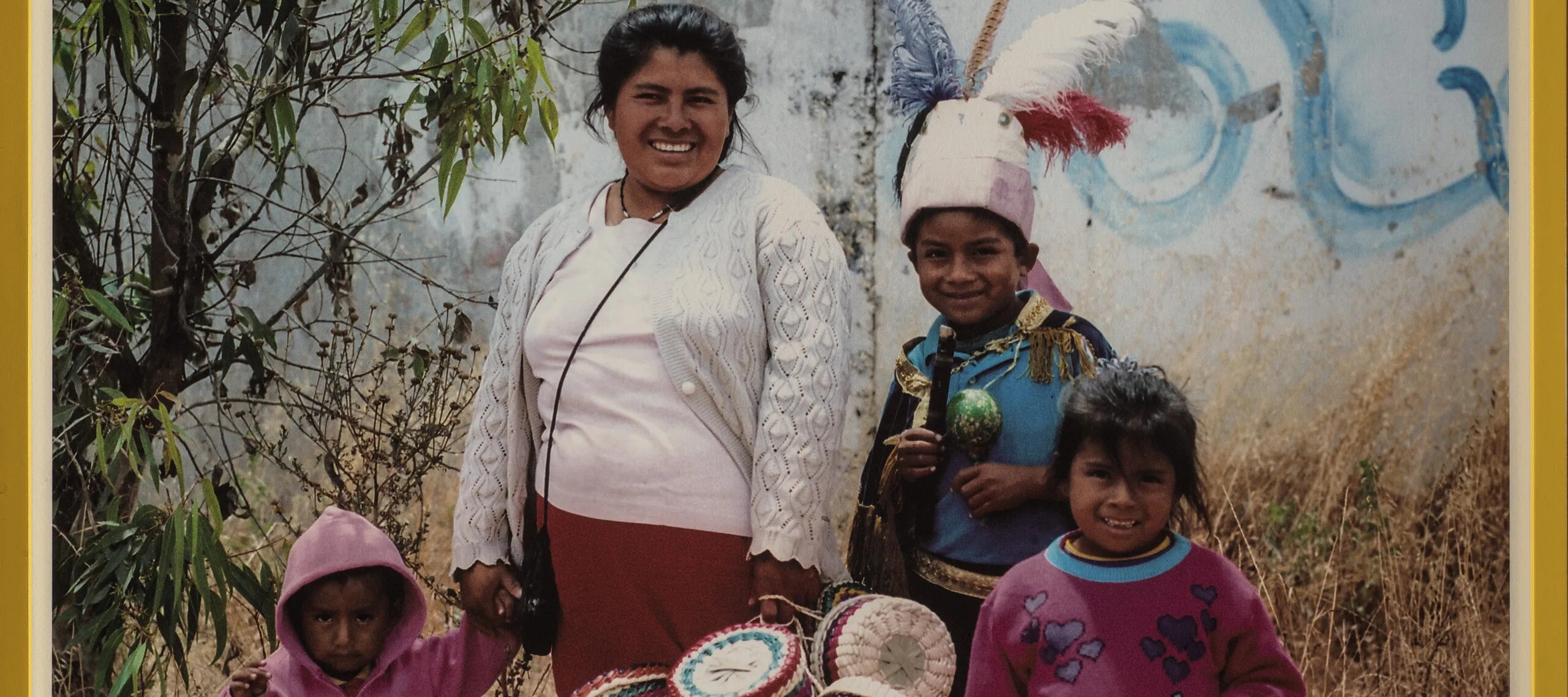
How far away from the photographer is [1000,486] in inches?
139

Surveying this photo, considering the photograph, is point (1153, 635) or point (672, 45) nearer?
point (1153, 635)

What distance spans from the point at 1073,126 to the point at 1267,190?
47 centimetres

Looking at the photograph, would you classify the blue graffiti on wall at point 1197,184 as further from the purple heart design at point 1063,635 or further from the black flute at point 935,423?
the purple heart design at point 1063,635

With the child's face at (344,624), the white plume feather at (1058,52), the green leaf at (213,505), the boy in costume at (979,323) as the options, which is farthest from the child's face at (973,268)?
the green leaf at (213,505)

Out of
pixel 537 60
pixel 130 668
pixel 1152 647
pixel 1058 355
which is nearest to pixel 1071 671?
pixel 1152 647

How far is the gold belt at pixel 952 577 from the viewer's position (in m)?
3.56

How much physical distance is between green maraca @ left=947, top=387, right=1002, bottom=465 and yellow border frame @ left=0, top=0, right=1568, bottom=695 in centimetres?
117

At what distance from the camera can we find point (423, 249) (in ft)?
13.0

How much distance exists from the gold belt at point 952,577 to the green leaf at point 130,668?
5.83ft

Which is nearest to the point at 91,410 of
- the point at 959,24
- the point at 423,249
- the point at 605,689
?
the point at 423,249

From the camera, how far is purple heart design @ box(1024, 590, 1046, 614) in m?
3.27

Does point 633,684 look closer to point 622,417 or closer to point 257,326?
point 622,417

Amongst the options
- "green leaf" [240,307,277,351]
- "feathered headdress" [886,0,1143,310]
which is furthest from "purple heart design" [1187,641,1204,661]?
"green leaf" [240,307,277,351]

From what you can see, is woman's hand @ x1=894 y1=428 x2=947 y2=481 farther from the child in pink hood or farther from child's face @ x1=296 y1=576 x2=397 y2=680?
child's face @ x1=296 y1=576 x2=397 y2=680
